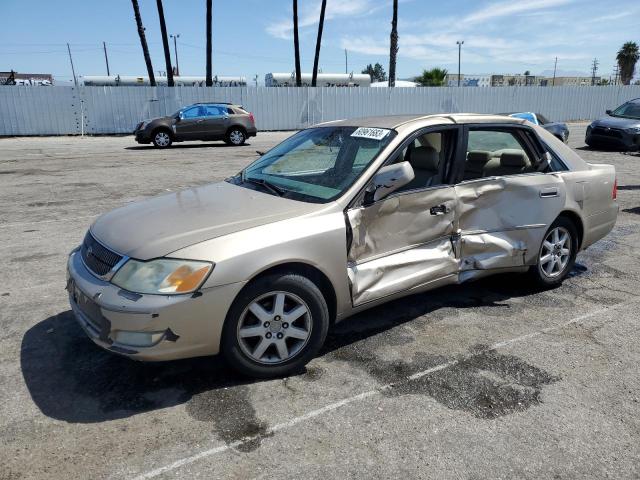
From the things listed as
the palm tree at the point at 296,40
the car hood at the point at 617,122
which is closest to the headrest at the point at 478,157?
the car hood at the point at 617,122

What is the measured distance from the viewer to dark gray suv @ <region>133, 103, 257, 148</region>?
18.3 metres

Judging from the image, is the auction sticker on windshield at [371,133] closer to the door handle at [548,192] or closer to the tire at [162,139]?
the door handle at [548,192]

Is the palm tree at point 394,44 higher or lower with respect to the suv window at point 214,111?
higher

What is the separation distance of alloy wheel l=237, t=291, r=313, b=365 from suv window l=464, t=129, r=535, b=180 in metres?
1.92

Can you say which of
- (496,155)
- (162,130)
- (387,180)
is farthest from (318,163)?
(162,130)

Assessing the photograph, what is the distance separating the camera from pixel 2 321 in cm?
407

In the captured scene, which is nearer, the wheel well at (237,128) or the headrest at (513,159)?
the headrest at (513,159)

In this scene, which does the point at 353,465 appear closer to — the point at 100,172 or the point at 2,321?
the point at 2,321

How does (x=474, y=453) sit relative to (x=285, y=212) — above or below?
below

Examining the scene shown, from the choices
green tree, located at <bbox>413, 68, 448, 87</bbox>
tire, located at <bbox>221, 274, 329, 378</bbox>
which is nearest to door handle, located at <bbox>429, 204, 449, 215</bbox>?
tire, located at <bbox>221, 274, 329, 378</bbox>

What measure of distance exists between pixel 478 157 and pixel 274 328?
2392mm

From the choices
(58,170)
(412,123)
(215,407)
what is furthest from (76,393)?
(58,170)

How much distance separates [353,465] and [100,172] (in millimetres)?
11409

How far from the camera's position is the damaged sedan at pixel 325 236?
9.57 feet
